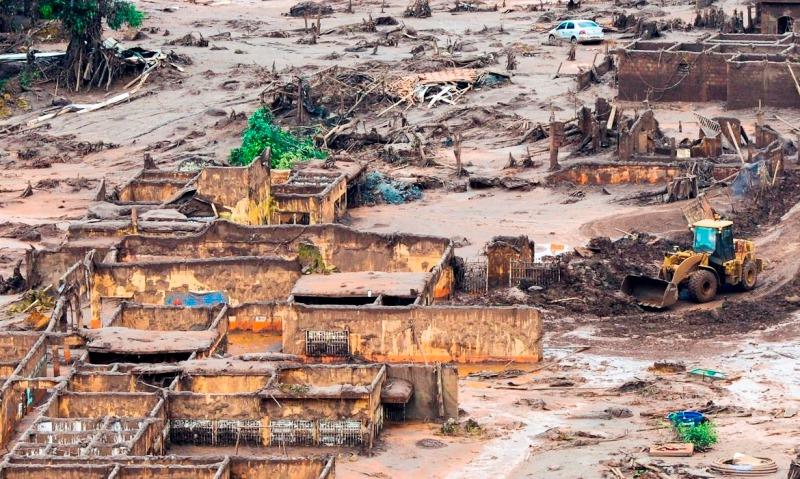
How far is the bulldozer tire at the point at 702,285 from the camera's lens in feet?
120

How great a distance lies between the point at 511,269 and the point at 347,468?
1025cm

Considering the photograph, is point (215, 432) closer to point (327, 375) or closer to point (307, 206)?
point (327, 375)

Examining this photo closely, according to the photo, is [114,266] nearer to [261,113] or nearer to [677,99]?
[261,113]

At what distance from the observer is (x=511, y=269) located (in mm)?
38312

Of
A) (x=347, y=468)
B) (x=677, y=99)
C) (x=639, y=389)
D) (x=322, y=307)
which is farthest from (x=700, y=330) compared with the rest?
(x=677, y=99)

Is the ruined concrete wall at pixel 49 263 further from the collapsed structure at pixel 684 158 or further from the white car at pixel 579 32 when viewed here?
the white car at pixel 579 32

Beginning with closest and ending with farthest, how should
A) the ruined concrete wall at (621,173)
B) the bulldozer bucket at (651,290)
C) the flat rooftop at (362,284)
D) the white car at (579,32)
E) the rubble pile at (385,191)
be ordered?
the flat rooftop at (362,284) < the bulldozer bucket at (651,290) < the ruined concrete wall at (621,173) < the rubble pile at (385,191) < the white car at (579,32)

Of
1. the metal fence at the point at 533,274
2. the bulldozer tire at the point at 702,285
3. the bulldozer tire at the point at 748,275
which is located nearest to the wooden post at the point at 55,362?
the metal fence at the point at 533,274

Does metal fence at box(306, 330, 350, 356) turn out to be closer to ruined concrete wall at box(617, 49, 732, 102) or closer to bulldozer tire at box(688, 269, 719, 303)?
bulldozer tire at box(688, 269, 719, 303)

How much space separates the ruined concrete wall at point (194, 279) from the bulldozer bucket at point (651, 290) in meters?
6.36

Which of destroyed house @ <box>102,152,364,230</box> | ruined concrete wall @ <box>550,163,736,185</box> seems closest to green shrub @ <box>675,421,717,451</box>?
destroyed house @ <box>102,152,364,230</box>

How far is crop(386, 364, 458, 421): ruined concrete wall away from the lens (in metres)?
30.8

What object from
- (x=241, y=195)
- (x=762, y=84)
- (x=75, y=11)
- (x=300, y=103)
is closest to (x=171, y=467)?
(x=241, y=195)

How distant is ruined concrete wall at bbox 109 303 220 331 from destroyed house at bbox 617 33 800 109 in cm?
2049
